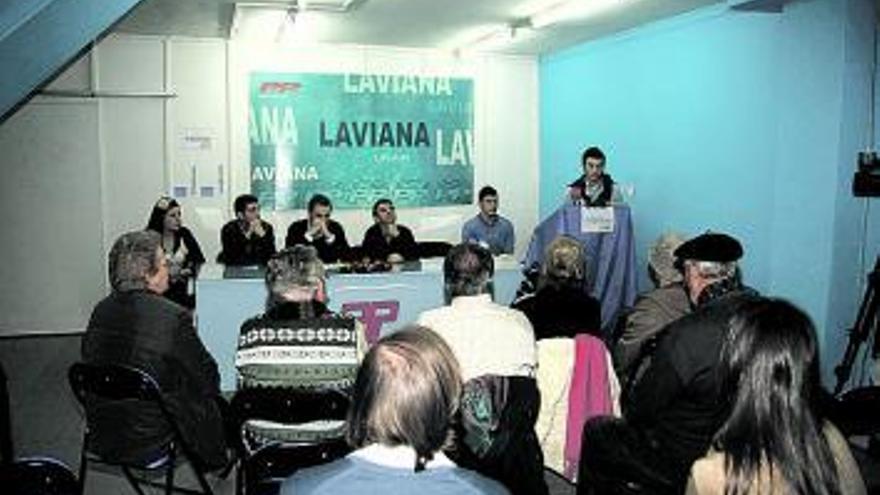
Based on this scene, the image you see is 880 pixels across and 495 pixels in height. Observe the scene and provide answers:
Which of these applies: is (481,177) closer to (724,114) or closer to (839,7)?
(724,114)

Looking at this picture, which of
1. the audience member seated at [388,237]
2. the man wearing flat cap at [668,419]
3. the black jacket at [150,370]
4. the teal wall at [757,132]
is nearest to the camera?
the man wearing flat cap at [668,419]

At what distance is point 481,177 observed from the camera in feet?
27.4

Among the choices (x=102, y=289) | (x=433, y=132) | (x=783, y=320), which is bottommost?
(x=102, y=289)

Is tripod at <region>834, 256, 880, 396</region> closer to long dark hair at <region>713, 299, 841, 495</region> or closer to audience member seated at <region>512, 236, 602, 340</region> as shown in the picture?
audience member seated at <region>512, 236, 602, 340</region>

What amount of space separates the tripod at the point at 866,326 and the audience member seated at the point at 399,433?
361 centimetres

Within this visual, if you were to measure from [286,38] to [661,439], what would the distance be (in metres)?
5.70

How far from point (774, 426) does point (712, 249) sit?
159 cm

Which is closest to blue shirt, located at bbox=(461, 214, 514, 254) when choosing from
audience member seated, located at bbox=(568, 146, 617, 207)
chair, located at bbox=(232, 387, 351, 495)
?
audience member seated, located at bbox=(568, 146, 617, 207)

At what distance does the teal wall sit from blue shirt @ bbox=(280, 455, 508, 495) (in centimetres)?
406

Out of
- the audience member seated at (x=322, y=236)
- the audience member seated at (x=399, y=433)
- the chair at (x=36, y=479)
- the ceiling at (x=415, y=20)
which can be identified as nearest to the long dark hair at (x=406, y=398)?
the audience member seated at (x=399, y=433)

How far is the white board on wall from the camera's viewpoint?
23.0 ft

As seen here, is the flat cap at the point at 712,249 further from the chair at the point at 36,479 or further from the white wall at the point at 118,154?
the white wall at the point at 118,154

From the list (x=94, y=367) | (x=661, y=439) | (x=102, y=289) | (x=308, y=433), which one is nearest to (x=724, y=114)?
(x=661, y=439)

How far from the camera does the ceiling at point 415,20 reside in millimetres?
5762
